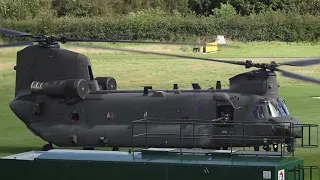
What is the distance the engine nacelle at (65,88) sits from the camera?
102ft

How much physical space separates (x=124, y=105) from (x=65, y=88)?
2.47 meters

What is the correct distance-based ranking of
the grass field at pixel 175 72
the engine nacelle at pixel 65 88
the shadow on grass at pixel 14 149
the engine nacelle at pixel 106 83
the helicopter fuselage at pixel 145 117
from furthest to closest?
the grass field at pixel 175 72
the shadow on grass at pixel 14 149
the engine nacelle at pixel 106 83
the engine nacelle at pixel 65 88
the helicopter fuselage at pixel 145 117

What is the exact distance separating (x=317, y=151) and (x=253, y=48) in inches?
1537

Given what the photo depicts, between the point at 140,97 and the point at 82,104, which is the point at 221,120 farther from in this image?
the point at 82,104

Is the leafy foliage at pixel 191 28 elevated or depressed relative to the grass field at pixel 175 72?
elevated

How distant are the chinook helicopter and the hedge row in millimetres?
41882

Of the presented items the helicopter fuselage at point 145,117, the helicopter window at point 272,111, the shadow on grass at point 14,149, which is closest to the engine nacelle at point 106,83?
the helicopter fuselage at point 145,117

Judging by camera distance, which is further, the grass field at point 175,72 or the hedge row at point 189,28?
the hedge row at point 189,28

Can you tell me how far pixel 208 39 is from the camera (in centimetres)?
7631

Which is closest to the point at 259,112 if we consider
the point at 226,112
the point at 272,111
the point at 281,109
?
the point at 272,111

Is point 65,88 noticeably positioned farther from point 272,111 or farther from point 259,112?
point 272,111

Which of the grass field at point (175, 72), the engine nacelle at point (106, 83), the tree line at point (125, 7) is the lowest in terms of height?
the grass field at point (175, 72)

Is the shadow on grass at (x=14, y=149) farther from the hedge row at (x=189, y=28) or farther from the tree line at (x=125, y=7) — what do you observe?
the tree line at (x=125, y=7)

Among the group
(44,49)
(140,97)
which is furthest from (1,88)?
(140,97)
